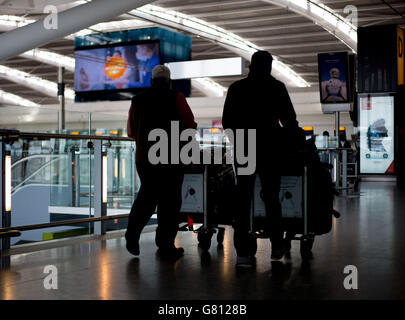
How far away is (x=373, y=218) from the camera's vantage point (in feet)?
24.6

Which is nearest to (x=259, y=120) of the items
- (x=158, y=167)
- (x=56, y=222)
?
(x=158, y=167)

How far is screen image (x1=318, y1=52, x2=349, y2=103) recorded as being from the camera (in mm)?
16016

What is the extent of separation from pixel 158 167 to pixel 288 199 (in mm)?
1047

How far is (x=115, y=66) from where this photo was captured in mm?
21219

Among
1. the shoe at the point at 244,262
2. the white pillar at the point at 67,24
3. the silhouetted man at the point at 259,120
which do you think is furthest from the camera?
the white pillar at the point at 67,24

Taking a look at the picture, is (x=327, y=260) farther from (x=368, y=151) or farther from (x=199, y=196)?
(x=368, y=151)

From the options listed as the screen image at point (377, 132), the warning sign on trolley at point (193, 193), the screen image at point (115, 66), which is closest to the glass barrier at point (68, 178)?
the warning sign on trolley at point (193, 193)

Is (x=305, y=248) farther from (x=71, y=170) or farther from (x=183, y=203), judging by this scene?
(x=71, y=170)

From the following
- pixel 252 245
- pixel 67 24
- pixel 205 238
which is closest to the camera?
pixel 252 245

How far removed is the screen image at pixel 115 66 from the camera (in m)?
20.5

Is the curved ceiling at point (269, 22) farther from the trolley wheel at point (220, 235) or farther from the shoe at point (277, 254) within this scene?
the shoe at point (277, 254)

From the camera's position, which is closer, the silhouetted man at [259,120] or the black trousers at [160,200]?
the silhouetted man at [259,120]

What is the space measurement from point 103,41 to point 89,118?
1449 centimetres
